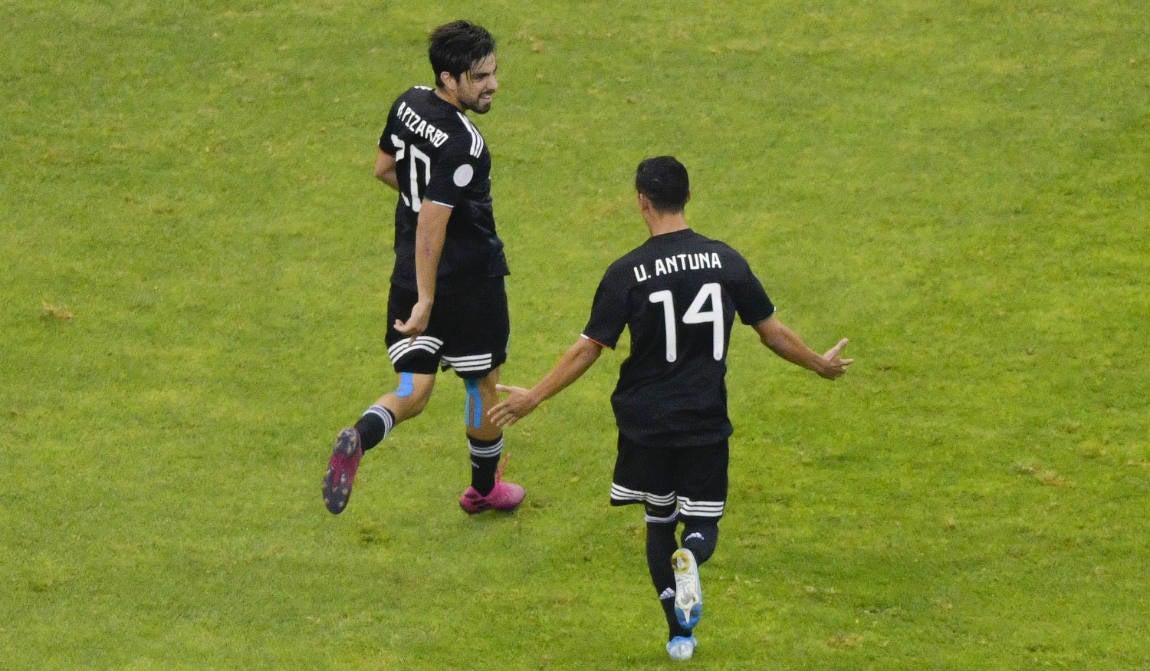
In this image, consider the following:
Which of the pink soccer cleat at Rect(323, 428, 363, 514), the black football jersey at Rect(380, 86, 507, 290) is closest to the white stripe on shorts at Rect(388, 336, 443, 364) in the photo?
the black football jersey at Rect(380, 86, 507, 290)

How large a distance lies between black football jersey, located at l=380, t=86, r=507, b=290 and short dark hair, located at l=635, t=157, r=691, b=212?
1.29m

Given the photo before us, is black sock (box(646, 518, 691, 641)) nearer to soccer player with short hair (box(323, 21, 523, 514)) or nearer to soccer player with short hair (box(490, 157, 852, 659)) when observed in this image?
soccer player with short hair (box(490, 157, 852, 659))

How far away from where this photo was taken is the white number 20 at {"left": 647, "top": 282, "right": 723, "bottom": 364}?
6.54 metres

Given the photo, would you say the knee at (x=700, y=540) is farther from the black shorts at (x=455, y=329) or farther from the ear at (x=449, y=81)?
the ear at (x=449, y=81)

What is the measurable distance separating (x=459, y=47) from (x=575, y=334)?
3.27 m

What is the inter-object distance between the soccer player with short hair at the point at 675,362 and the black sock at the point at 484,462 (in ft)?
4.97

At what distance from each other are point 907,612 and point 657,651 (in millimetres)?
1273

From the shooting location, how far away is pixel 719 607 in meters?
7.51

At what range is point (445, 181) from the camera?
7578mm

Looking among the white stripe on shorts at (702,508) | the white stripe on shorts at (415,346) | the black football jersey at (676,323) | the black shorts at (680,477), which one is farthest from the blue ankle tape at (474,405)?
the white stripe on shorts at (702,508)

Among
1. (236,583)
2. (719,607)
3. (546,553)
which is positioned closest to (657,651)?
(719,607)

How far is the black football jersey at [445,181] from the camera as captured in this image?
24.9ft

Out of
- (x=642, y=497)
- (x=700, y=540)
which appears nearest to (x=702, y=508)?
(x=700, y=540)

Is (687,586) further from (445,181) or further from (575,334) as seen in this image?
(575,334)
